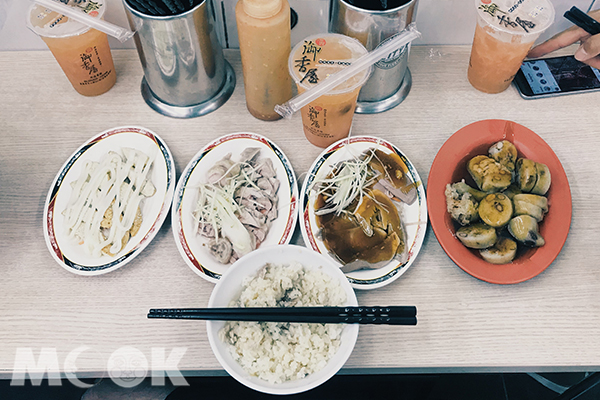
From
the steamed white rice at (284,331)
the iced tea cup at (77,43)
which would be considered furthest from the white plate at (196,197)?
the iced tea cup at (77,43)

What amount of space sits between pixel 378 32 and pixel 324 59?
175mm

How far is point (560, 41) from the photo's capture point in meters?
1.38

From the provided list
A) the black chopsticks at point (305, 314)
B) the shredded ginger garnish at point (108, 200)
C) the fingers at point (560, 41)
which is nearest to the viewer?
the black chopsticks at point (305, 314)

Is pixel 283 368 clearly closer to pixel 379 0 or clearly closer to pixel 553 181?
pixel 553 181

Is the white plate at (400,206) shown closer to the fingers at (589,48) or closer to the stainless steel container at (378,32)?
the stainless steel container at (378,32)

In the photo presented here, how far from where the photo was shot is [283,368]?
0.88 metres

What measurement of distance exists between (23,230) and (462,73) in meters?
1.52

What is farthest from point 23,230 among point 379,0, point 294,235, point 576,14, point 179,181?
point 576,14

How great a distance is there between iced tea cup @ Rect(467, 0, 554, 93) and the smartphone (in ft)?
0.45

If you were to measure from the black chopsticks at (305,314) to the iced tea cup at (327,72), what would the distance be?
1.82ft

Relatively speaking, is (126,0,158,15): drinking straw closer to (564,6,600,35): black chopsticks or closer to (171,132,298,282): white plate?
(171,132,298,282): white plate

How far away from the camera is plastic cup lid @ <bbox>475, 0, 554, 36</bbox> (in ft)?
3.84

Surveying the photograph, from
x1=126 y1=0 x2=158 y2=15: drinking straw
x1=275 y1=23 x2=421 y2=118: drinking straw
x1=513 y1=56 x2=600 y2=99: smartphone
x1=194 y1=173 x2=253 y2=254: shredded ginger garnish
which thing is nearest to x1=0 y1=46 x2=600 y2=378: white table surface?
x1=513 y1=56 x2=600 y2=99: smartphone

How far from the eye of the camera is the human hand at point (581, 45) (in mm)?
1251
